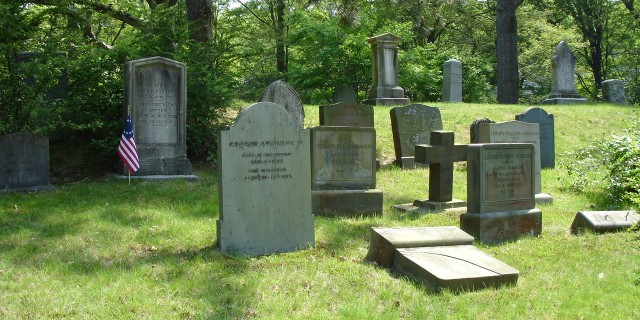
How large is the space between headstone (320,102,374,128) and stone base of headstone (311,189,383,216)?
4.11 m

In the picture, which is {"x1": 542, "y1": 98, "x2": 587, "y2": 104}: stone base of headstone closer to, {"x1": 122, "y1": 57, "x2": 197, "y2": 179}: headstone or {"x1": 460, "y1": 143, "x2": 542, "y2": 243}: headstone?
A: {"x1": 122, "y1": 57, "x2": 197, "y2": 179}: headstone

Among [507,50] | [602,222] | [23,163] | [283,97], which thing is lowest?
[602,222]

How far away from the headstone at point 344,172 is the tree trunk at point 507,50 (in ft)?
49.4

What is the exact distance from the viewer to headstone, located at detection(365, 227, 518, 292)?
539cm

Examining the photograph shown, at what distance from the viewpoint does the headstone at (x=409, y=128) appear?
13.2 m

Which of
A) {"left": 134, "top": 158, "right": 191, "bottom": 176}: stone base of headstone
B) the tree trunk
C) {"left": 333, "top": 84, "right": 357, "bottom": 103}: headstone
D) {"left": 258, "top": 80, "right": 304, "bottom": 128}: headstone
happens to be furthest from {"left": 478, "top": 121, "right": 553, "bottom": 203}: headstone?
the tree trunk

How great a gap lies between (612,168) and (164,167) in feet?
24.7

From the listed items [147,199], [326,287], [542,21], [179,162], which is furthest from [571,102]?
[326,287]

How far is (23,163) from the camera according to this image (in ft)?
32.3

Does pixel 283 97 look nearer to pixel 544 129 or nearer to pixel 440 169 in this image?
pixel 440 169

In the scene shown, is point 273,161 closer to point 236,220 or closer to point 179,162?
point 236,220

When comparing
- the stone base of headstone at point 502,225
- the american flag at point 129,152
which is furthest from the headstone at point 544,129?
the american flag at point 129,152

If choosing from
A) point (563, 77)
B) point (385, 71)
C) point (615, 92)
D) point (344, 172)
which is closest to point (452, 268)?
point (344, 172)

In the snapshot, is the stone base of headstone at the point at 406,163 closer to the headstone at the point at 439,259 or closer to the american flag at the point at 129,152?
the american flag at the point at 129,152
